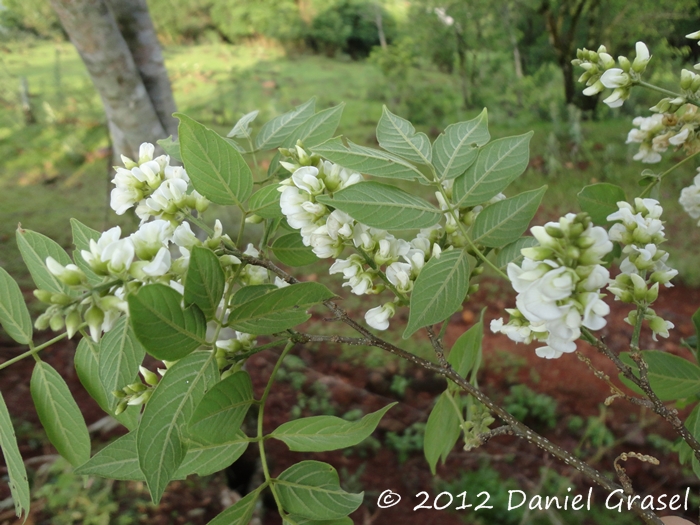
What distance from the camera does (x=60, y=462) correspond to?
45.2 inches

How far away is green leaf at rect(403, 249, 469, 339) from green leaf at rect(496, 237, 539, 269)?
46mm

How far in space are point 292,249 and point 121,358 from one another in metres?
0.16

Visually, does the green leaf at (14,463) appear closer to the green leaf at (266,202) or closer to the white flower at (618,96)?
the green leaf at (266,202)

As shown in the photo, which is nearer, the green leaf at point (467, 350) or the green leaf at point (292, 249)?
the green leaf at point (292, 249)

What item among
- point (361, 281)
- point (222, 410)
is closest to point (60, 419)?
point (222, 410)

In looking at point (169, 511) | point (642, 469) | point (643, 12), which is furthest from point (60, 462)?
point (643, 12)

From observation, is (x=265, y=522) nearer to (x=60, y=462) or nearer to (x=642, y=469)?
(x=60, y=462)

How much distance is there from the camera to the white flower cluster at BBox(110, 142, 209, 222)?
1.20ft

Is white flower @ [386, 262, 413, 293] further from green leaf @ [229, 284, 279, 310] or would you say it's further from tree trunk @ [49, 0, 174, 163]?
tree trunk @ [49, 0, 174, 163]

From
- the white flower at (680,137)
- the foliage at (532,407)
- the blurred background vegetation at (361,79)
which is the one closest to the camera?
the white flower at (680,137)

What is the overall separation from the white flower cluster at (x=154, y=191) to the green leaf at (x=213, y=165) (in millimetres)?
20

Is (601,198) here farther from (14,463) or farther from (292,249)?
(14,463)

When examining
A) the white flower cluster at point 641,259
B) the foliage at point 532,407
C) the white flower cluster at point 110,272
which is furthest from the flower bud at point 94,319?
the foliage at point 532,407

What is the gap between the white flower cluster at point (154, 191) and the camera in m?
0.37
